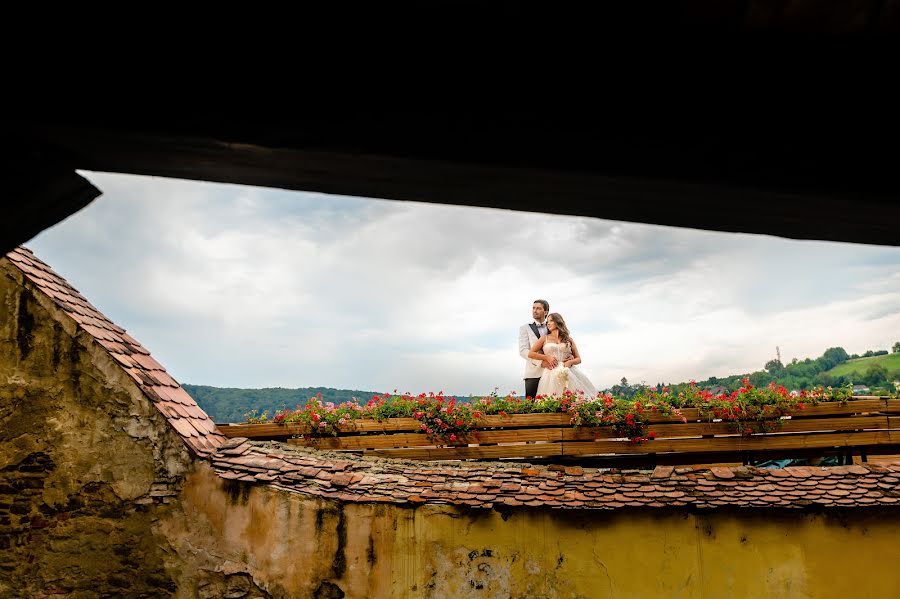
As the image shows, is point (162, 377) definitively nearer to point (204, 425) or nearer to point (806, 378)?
point (204, 425)

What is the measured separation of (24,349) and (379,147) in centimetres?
627

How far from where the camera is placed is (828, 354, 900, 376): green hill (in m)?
17.4

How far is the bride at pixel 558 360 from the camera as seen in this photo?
810 cm

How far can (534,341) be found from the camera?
28.2 feet

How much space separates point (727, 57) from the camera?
57.2 inches

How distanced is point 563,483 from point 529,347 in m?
2.76

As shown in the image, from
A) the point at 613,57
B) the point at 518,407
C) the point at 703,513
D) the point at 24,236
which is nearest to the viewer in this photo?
the point at 613,57

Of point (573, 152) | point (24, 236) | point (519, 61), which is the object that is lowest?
point (24, 236)

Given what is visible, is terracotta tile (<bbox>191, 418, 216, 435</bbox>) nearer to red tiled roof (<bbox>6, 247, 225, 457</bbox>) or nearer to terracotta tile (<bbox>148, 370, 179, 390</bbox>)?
red tiled roof (<bbox>6, 247, 225, 457</bbox>)

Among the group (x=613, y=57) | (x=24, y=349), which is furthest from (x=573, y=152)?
(x=24, y=349)

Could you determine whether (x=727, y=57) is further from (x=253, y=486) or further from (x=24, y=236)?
(x=253, y=486)

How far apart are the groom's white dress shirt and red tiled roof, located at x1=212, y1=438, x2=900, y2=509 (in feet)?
6.50

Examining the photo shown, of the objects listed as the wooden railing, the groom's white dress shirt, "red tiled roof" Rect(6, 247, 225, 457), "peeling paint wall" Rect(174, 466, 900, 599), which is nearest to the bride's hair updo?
the groom's white dress shirt

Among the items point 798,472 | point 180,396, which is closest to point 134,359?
point 180,396
